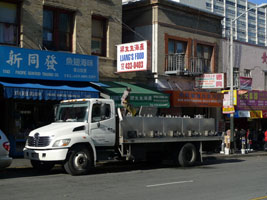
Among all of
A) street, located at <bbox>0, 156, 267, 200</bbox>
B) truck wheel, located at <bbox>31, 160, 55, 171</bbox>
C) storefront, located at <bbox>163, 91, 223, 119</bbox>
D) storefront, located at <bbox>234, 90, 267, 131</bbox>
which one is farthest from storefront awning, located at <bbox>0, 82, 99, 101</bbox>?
storefront, located at <bbox>234, 90, 267, 131</bbox>

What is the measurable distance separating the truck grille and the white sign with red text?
8.06 meters

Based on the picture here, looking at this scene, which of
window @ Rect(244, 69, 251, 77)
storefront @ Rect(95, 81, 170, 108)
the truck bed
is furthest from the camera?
window @ Rect(244, 69, 251, 77)

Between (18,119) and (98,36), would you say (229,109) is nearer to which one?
(98,36)

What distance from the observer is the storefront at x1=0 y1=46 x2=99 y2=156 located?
17469 millimetres

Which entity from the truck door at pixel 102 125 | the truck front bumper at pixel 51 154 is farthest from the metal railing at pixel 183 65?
the truck front bumper at pixel 51 154

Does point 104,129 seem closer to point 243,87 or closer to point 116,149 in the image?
point 116,149

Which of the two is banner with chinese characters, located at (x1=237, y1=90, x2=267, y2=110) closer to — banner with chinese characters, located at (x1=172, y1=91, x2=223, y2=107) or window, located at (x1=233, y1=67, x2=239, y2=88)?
window, located at (x1=233, y1=67, x2=239, y2=88)

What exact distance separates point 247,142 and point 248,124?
488cm

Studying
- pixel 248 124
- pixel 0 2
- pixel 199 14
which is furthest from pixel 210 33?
pixel 0 2

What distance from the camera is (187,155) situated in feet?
56.3

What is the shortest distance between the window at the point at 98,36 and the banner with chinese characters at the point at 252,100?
34.6 ft

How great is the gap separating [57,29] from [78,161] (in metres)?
8.95

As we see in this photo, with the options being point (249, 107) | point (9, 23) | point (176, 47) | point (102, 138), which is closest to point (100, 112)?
point (102, 138)

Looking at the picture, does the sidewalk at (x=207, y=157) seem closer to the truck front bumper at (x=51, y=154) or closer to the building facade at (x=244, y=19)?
the truck front bumper at (x=51, y=154)
